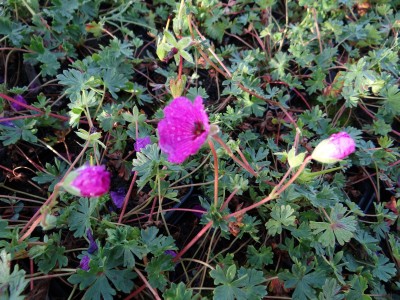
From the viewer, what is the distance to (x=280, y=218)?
1.23m

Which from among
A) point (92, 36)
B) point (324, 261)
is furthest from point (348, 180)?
point (92, 36)

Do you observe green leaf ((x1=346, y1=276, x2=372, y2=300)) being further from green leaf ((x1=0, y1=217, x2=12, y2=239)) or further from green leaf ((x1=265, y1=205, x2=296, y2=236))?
green leaf ((x1=0, y1=217, x2=12, y2=239))

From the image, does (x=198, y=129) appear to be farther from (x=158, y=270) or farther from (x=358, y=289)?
(x=358, y=289)

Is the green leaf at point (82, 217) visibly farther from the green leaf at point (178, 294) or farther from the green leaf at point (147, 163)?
the green leaf at point (178, 294)

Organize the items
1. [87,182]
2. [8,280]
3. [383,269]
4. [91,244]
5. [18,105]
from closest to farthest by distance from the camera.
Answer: [87,182] < [8,280] < [91,244] < [383,269] < [18,105]

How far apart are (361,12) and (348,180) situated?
38.8 inches

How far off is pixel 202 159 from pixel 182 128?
0.44 m

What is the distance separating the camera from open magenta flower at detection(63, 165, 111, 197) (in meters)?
0.88

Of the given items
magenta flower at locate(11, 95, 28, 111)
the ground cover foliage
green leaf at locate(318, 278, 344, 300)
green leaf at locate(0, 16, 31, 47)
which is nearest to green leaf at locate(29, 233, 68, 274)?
the ground cover foliage

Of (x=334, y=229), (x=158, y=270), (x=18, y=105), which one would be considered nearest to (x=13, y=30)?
(x=18, y=105)

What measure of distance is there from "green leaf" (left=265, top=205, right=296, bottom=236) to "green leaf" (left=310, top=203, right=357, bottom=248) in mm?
82

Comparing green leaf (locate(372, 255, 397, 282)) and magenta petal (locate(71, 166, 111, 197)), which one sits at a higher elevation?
magenta petal (locate(71, 166, 111, 197))

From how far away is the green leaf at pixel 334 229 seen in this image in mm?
1223

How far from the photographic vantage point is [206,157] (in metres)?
1.38
